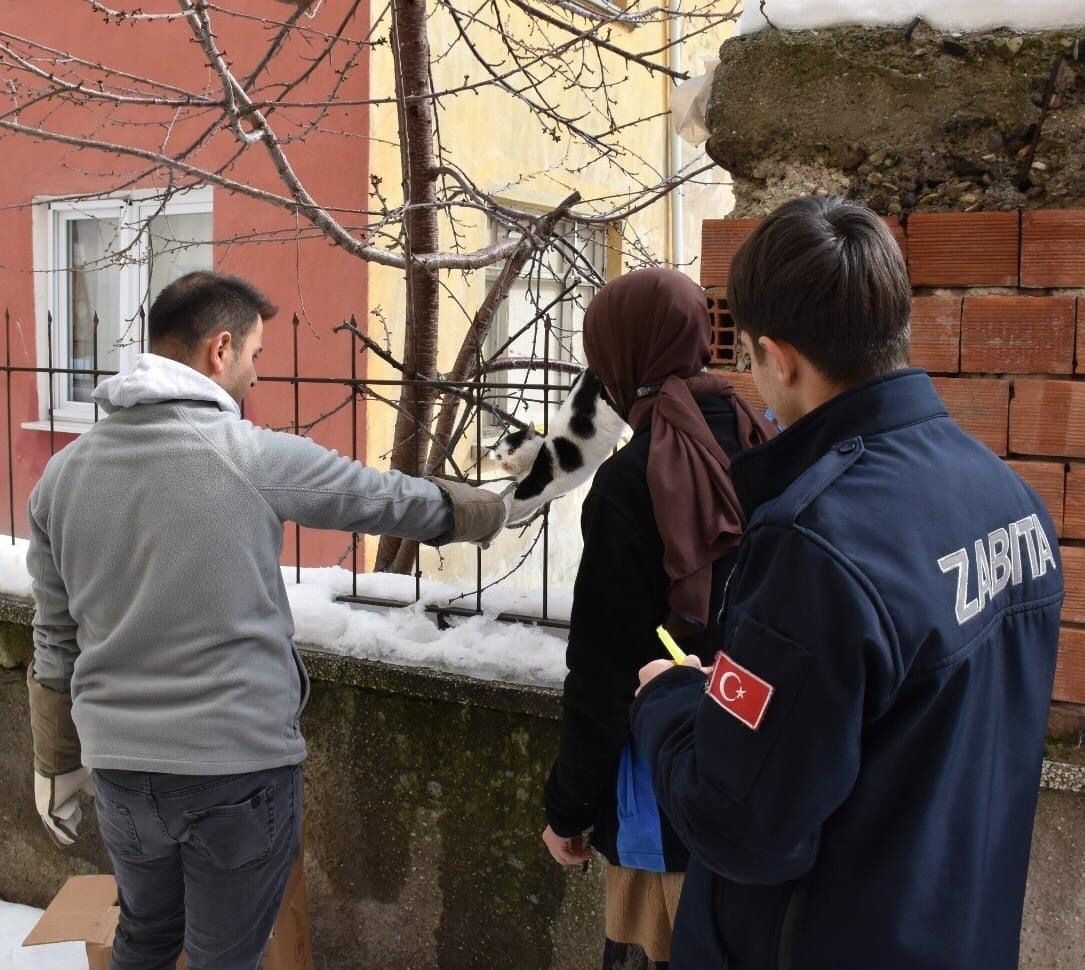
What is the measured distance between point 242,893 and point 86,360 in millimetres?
6306

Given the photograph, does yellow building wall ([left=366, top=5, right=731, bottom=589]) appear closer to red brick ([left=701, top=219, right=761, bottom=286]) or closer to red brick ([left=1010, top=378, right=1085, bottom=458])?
red brick ([left=701, top=219, right=761, bottom=286])

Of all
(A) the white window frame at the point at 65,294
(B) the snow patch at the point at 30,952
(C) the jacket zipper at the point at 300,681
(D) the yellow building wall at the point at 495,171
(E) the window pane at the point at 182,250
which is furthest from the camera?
(A) the white window frame at the point at 65,294

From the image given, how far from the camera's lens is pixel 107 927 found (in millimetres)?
2637

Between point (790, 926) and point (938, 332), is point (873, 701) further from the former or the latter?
point (938, 332)

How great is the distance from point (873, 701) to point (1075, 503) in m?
1.21

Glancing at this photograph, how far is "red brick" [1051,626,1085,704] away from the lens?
83.1 inches

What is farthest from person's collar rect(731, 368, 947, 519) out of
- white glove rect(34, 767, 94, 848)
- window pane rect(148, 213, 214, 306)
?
window pane rect(148, 213, 214, 306)

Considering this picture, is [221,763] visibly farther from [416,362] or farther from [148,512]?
[416,362]

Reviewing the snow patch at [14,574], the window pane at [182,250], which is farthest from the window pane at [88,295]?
the snow patch at [14,574]

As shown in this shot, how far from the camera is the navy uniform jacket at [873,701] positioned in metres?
1.10

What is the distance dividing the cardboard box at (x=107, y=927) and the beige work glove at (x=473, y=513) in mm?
889

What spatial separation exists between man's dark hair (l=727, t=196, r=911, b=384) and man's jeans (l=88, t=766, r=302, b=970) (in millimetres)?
1414

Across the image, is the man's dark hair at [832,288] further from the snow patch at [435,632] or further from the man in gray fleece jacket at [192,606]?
the snow patch at [435,632]

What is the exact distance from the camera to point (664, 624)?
1.82m
